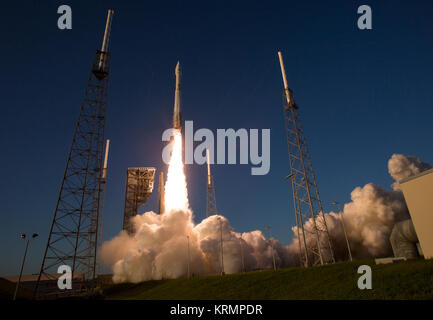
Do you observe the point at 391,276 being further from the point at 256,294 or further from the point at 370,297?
the point at 256,294

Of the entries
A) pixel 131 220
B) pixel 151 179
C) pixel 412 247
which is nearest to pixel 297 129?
pixel 412 247

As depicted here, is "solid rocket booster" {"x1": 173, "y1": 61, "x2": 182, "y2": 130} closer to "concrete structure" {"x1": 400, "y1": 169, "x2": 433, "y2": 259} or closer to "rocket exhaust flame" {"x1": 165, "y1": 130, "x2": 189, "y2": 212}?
"rocket exhaust flame" {"x1": 165, "y1": 130, "x2": 189, "y2": 212}

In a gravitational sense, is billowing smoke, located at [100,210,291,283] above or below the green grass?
above

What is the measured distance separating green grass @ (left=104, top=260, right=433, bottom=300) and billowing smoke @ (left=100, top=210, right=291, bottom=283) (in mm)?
12518

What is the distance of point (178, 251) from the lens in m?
60.2

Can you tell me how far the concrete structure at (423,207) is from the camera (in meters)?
24.9

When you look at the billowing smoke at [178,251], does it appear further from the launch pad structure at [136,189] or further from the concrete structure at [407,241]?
the concrete structure at [407,241]

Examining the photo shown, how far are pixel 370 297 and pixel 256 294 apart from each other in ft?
42.9

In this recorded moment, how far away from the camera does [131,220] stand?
234ft

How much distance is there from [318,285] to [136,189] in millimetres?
54237

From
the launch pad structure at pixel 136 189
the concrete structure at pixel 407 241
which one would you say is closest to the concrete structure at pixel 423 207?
the concrete structure at pixel 407 241

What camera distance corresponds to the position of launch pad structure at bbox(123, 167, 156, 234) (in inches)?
Answer: 2800

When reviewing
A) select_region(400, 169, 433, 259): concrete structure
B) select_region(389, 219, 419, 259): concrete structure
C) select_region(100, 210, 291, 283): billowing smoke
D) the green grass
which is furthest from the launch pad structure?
select_region(400, 169, 433, 259): concrete structure
